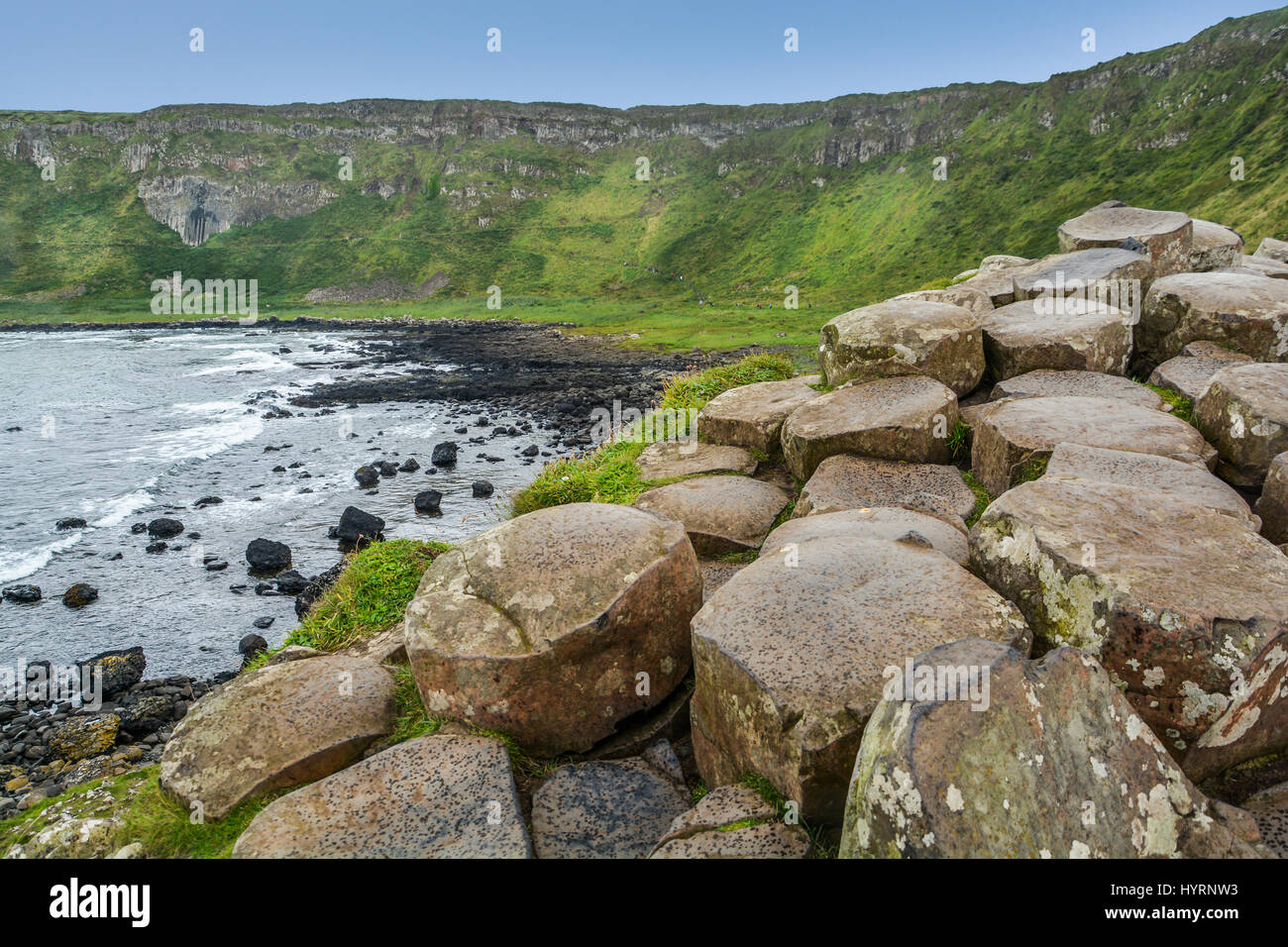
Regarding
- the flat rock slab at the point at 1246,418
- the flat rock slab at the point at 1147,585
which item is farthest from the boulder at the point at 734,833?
the flat rock slab at the point at 1246,418

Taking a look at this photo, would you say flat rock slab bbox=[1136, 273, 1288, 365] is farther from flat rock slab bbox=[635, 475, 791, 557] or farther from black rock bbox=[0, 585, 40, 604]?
black rock bbox=[0, 585, 40, 604]

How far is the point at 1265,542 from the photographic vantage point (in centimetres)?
521

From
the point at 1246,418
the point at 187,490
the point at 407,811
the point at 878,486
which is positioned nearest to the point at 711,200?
the point at 187,490

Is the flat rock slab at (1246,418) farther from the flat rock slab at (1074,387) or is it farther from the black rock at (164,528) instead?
the black rock at (164,528)

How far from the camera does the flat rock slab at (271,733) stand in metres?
5.82

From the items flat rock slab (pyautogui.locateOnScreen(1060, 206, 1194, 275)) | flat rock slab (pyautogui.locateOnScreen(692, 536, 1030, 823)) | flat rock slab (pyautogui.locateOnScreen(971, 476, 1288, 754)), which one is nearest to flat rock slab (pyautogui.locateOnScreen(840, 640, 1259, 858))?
flat rock slab (pyautogui.locateOnScreen(692, 536, 1030, 823))

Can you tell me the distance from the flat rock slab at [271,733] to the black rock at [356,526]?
15639mm

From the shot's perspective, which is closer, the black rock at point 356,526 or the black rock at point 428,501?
the black rock at point 356,526

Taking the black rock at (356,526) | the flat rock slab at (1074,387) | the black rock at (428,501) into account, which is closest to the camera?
the flat rock slab at (1074,387)

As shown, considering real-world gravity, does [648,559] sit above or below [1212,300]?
below

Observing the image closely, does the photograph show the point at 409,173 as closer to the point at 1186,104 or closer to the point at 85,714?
the point at 1186,104

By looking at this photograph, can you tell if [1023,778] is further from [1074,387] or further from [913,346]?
[913,346]
